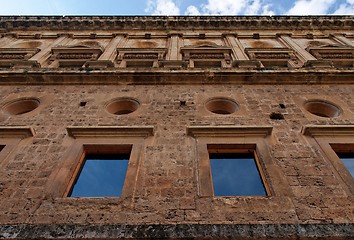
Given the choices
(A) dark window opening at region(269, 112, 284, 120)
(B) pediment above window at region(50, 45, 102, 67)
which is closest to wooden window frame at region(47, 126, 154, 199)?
(A) dark window opening at region(269, 112, 284, 120)

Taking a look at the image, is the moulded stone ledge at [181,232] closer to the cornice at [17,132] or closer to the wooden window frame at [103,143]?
the wooden window frame at [103,143]

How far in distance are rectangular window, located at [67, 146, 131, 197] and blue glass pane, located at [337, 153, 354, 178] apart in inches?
206

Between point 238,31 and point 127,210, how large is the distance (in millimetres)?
14486

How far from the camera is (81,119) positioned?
8.65 meters

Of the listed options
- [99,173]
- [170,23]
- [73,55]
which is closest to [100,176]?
[99,173]

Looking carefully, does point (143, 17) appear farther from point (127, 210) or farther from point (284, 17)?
point (127, 210)

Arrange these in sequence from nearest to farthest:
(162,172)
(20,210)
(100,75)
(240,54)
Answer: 1. (20,210)
2. (162,172)
3. (100,75)
4. (240,54)

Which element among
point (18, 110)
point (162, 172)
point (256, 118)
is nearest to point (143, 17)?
point (18, 110)

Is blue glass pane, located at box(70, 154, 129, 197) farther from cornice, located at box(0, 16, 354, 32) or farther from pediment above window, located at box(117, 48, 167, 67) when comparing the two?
cornice, located at box(0, 16, 354, 32)

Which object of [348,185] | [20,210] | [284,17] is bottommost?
[20,210]

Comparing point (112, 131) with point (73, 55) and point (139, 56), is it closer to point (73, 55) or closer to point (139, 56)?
point (139, 56)

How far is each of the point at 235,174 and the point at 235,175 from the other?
0.03 meters

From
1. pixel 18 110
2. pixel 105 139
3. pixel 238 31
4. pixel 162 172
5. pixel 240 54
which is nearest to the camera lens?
pixel 162 172

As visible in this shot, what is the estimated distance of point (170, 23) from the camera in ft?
58.0
